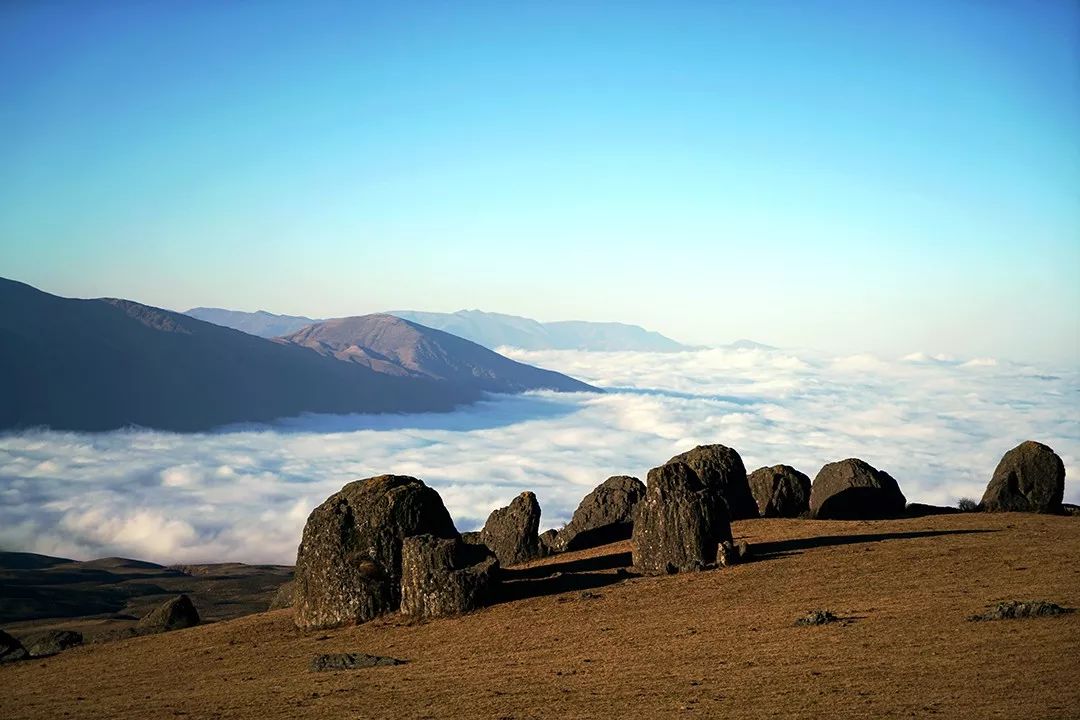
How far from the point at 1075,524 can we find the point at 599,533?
2157cm

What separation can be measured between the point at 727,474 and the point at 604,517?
22.0ft

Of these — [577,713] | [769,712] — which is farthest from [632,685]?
[769,712]

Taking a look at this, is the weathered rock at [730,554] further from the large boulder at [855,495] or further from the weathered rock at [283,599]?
the weathered rock at [283,599]

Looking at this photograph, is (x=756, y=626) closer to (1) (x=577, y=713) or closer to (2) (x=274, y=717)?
(1) (x=577, y=713)

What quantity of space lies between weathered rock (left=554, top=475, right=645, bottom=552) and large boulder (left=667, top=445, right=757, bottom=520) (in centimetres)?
350

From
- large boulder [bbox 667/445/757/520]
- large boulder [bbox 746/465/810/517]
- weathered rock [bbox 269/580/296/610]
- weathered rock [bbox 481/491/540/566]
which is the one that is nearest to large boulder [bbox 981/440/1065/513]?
large boulder [bbox 746/465/810/517]

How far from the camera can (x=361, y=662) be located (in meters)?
29.3

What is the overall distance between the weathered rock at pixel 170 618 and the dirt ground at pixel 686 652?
284 cm

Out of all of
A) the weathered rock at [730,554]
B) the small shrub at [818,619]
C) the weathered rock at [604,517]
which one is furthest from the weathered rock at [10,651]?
the small shrub at [818,619]

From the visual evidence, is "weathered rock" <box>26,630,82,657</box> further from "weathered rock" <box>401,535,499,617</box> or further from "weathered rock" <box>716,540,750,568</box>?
"weathered rock" <box>716,540,750,568</box>

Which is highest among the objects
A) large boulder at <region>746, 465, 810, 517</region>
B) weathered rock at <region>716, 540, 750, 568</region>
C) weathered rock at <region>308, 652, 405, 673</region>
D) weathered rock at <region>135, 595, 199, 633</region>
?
large boulder at <region>746, 465, 810, 517</region>

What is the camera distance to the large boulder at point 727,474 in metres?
50.1

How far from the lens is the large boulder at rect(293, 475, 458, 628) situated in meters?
36.8

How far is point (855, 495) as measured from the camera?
2034 inches
